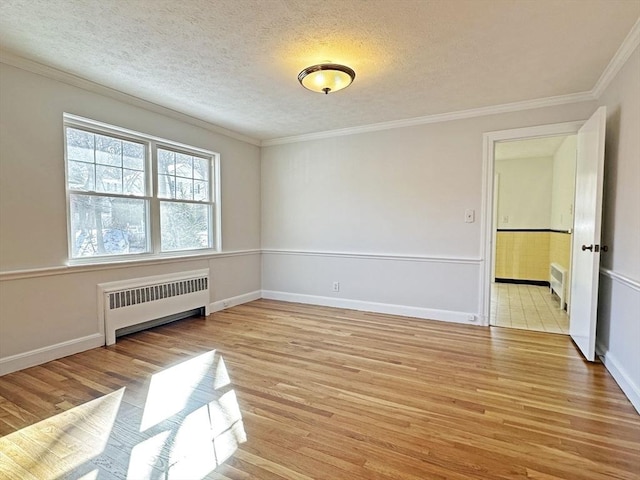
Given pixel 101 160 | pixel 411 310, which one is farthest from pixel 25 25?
pixel 411 310

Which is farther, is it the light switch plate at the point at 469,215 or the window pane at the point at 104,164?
the light switch plate at the point at 469,215

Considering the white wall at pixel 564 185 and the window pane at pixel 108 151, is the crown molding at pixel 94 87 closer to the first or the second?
the window pane at pixel 108 151

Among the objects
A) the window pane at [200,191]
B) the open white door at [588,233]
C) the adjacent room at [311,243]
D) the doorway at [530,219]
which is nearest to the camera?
the adjacent room at [311,243]

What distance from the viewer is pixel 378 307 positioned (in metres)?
4.39

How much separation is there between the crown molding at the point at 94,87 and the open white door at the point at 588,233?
3967mm

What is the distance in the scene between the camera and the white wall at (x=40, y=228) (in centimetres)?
257

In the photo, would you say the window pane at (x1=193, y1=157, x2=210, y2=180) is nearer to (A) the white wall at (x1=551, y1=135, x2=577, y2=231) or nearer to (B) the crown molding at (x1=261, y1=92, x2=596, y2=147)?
(B) the crown molding at (x1=261, y1=92, x2=596, y2=147)

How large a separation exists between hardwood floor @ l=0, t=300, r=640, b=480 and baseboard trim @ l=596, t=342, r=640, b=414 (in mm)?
53

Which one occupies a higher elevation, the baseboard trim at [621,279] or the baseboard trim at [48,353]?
the baseboard trim at [621,279]

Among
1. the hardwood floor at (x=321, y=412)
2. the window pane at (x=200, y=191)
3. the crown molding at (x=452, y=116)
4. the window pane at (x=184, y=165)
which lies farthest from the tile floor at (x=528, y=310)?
the window pane at (x=184, y=165)

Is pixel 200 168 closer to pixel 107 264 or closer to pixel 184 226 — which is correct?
pixel 184 226

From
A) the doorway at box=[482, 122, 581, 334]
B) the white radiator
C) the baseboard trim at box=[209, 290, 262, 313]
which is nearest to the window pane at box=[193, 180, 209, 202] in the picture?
the baseboard trim at box=[209, 290, 262, 313]

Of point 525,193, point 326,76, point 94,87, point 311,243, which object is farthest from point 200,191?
point 525,193

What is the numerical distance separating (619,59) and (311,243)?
3.63 m
